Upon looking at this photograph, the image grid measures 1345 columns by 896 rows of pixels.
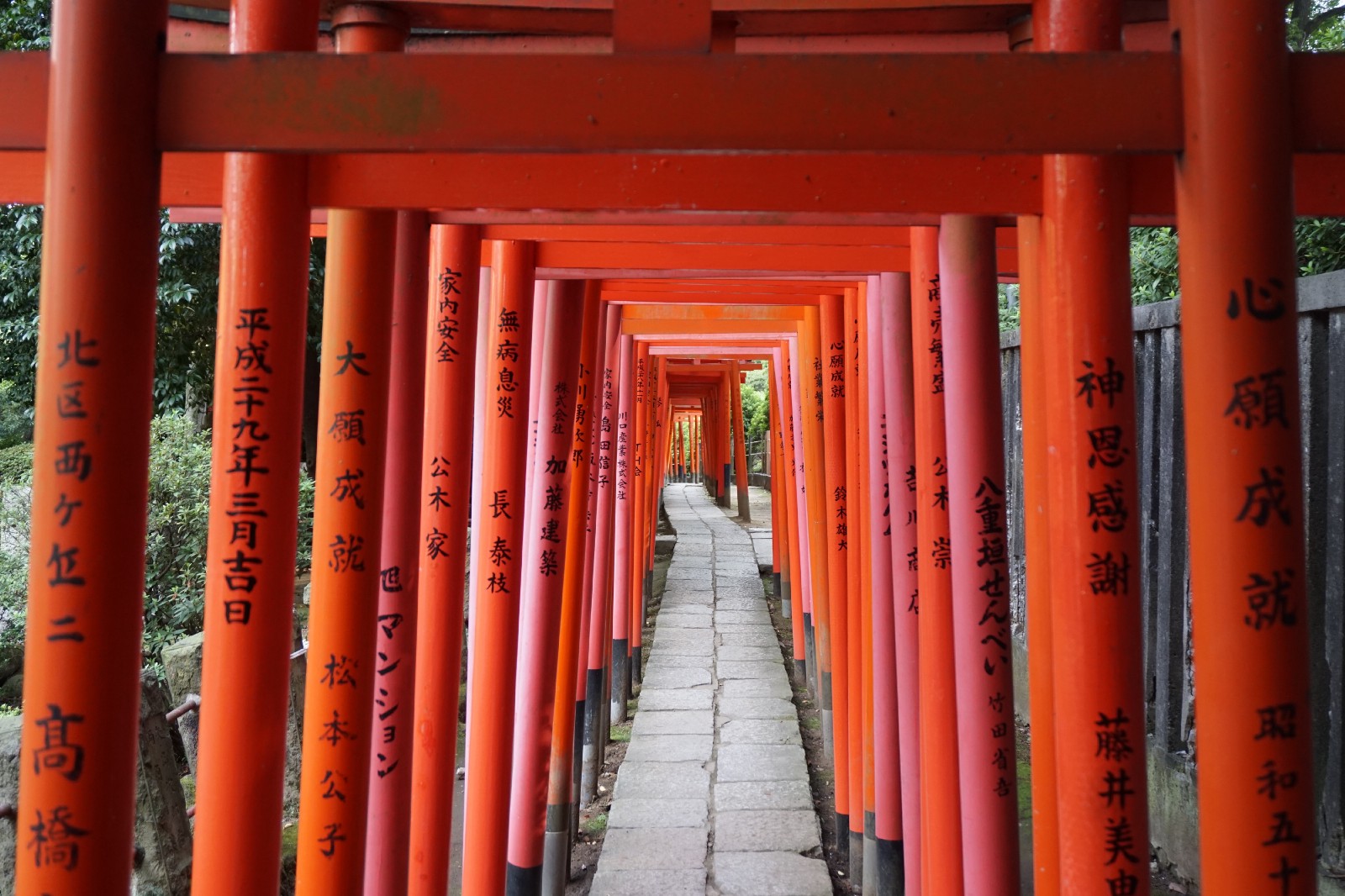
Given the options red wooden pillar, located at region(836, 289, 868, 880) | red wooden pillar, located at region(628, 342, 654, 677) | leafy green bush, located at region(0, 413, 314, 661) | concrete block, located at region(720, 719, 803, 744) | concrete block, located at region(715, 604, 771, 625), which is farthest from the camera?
concrete block, located at region(715, 604, 771, 625)

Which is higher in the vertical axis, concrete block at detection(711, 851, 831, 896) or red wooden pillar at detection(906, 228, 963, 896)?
red wooden pillar at detection(906, 228, 963, 896)

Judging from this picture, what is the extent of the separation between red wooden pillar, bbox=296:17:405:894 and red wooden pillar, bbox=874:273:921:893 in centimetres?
199

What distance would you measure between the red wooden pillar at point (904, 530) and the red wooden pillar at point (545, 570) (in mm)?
1263

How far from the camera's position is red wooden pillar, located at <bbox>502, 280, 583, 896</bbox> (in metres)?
4.00

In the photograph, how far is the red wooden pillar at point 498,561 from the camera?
346 centimetres

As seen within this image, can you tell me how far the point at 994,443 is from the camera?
9.15 ft

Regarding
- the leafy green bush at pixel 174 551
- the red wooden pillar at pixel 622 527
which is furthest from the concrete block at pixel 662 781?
the leafy green bush at pixel 174 551

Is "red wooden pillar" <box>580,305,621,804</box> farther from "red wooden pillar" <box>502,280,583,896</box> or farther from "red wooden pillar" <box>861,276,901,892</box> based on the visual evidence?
"red wooden pillar" <box>861,276,901,892</box>

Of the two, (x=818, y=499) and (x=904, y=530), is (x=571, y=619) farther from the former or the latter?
(x=818, y=499)

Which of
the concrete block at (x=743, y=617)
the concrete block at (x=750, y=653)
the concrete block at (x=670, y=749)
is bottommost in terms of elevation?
the concrete block at (x=670, y=749)

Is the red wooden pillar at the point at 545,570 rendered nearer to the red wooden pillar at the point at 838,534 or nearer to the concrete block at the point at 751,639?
the red wooden pillar at the point at 838,534

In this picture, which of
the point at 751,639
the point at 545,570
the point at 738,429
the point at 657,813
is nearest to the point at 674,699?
the point at 751,639

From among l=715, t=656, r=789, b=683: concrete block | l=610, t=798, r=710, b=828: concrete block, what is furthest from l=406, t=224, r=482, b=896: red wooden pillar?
l=715, t=656, r=789, b=683: concrete block

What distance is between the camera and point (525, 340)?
3.47 m
